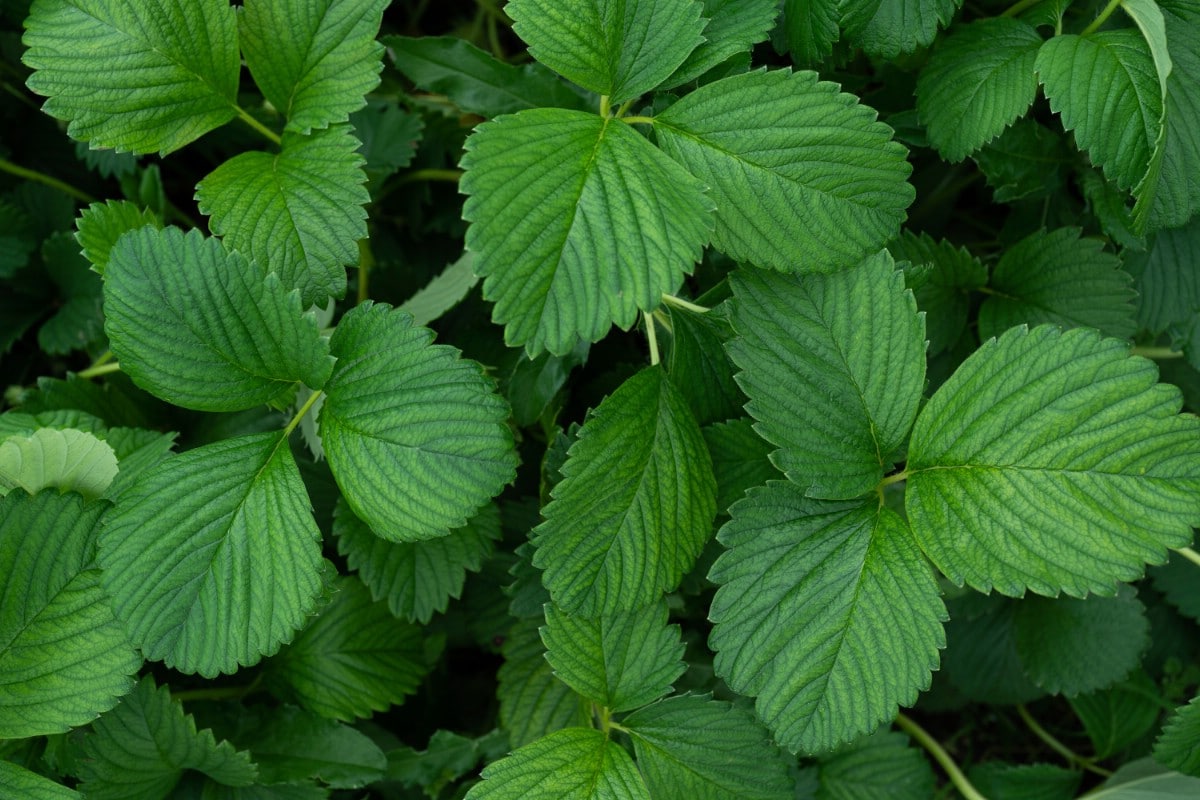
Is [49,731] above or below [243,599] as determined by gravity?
below

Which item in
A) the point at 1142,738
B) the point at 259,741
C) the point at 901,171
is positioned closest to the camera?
the point at 901,171

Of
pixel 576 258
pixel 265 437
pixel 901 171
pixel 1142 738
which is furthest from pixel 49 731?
pixel 1142 738

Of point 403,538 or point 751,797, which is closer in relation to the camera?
point 403,538

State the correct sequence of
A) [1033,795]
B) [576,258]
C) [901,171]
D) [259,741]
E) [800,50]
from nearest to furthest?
1. [576,258]
2. [901,171]
3. [800,50]
4. [259,741]
5. [1033,795]

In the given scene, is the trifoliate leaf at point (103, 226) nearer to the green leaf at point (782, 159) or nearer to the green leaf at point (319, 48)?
the green leaf at point (319, 48)

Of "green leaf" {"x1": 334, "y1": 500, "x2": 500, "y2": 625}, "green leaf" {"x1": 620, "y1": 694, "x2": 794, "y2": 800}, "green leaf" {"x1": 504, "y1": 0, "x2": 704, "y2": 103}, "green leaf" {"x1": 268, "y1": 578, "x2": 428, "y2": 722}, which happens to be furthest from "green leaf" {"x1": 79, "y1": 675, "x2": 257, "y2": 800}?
"green leaf" {"x1": 504, "y1": 0, "x2": 704, "y2": 103}

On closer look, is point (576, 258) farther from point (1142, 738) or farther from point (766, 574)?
point (1142, 738)
